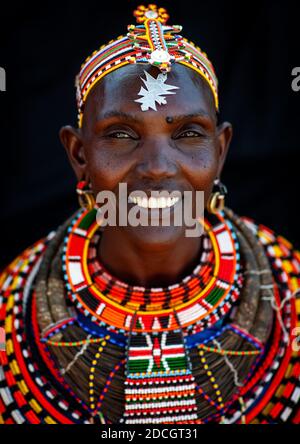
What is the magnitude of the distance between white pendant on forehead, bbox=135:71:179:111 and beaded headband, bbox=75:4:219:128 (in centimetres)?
4

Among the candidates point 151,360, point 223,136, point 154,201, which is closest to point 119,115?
point 154,201

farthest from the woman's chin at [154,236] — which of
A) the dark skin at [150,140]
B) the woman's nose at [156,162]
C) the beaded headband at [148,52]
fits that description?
the beaded headband at [148,52]

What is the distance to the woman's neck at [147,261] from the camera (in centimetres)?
244

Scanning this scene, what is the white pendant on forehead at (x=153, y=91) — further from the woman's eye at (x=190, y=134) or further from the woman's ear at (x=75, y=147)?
the woman's ear at (x=75, y=147)

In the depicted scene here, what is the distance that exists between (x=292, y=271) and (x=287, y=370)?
22.3 inches

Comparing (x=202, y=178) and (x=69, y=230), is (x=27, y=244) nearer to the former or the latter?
(x=69, y=230)

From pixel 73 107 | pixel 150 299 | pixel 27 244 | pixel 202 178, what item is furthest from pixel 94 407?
→ pixel 73 107

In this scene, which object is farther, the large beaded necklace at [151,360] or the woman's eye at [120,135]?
the large beaded necklace at [151,360]

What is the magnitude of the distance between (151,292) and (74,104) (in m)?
2.23

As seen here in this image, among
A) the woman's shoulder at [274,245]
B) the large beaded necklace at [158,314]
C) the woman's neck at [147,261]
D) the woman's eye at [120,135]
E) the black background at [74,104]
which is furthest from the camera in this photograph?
the black background at [74,104]

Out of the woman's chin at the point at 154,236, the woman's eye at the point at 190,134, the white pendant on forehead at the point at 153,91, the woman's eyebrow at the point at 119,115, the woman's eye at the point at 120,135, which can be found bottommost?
the woman's chin at the point at 154,236

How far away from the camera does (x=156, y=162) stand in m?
2.05

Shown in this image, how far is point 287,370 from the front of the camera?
253 cm

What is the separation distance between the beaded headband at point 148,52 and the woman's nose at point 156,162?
278mm
